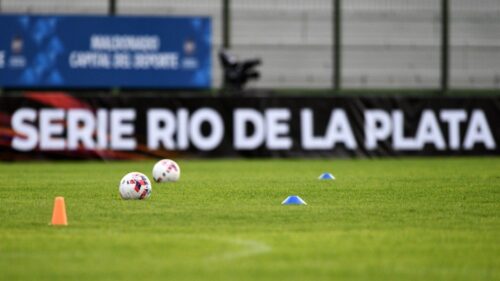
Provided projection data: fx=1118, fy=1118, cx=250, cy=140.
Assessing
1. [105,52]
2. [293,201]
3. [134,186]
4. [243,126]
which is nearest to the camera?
[293,201]

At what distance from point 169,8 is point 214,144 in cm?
603

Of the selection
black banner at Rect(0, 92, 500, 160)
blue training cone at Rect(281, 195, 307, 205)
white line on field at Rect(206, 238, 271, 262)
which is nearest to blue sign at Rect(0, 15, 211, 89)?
black banner at Rect(0, 92, 500, 160)

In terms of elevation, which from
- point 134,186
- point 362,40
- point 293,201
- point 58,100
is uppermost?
point 362,40

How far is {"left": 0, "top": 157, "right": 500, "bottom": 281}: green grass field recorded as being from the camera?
28.8 feet

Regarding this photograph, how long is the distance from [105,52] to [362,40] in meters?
7.75

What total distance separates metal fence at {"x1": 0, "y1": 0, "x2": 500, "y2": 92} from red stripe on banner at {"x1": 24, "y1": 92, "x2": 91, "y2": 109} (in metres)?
5.95

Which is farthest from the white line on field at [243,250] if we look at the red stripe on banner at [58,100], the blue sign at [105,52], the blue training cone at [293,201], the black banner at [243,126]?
the blue sign at [105,52]

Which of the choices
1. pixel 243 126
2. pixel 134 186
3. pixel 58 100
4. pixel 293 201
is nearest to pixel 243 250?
pixel 293 201

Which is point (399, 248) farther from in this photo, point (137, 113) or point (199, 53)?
point (199, 53)

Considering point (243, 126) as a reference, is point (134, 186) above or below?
above

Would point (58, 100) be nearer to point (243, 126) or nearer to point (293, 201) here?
point (243, 126)

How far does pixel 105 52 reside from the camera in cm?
3131

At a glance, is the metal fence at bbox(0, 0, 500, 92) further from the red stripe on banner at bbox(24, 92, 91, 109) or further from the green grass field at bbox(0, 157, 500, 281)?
the green grass field at bbox(0, 157, 500, 281)

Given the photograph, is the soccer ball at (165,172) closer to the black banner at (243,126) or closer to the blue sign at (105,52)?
the black banner at (243,126)
